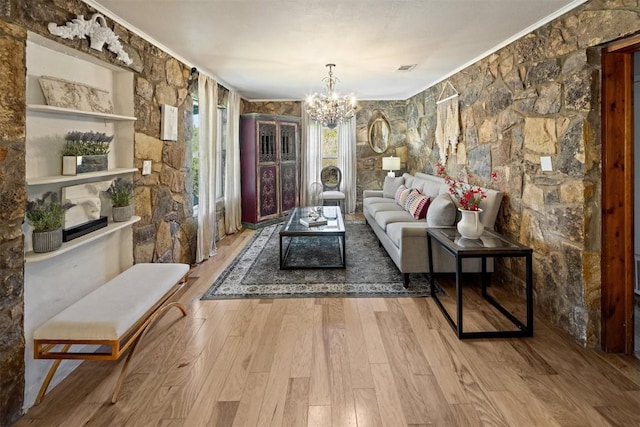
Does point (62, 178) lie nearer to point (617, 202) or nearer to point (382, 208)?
point (617, 202)

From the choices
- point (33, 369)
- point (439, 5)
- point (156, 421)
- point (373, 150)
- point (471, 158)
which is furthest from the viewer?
point (373, 150)

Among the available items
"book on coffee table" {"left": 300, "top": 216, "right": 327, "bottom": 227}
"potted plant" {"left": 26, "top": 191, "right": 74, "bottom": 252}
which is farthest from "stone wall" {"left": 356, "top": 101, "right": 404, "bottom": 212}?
"potted plant" {"left": 26, "top": 191, "right": 74, "bottom": 252}

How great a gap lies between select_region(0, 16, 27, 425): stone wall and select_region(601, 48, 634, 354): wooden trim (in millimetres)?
3355

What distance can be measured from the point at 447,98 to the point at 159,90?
3674 millimetres

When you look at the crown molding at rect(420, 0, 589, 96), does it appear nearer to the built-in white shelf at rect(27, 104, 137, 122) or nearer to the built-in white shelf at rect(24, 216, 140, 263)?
the built-in white shelf at rect(27, 104, 137, 122)

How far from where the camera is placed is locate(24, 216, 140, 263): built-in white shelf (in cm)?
202

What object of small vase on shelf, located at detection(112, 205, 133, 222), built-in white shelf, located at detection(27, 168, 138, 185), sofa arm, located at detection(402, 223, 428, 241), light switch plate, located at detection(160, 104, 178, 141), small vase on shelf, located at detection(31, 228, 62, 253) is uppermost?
light switch plate, located at detection(160, 104, 178, 141)

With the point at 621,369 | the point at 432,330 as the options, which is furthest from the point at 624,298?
the point at 432,330

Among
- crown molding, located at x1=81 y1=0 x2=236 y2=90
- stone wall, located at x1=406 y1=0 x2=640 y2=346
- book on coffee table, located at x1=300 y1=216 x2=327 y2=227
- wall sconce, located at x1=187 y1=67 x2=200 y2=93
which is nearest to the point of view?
stone wall, located at x1=406 y1=0 x2=640 y2=346

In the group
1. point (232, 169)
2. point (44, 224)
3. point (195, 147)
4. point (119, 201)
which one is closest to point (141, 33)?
point (119, 201)

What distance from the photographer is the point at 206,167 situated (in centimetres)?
479

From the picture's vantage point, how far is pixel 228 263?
458 cm

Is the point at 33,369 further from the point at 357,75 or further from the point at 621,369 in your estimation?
the point at 357,75

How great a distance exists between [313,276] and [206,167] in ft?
6.51
